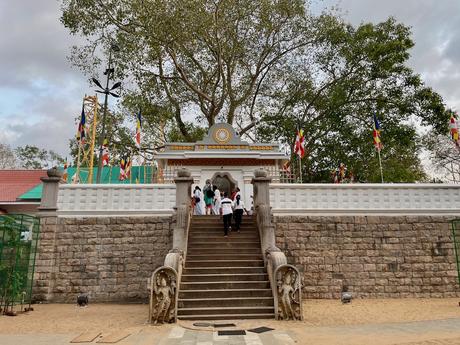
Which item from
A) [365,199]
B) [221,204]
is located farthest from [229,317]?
[365,199]

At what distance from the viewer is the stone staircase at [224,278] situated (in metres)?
8.24

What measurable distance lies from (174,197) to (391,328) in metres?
7.17

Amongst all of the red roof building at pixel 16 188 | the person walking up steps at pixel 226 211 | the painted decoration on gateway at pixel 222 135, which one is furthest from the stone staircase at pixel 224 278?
the red roof building at pixel 16 188

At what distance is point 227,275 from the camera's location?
9.26 meters

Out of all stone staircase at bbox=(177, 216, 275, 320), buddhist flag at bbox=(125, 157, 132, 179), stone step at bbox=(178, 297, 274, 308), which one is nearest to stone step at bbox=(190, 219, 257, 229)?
stone staircase at bbox=(177, 216, 275, 320)

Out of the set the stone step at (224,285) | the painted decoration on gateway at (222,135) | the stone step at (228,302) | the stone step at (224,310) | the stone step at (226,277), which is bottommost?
the stone step at (224,310)

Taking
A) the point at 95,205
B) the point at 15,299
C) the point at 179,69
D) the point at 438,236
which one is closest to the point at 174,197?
the point at 95,205

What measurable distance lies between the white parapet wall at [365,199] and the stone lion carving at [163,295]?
15.3ft

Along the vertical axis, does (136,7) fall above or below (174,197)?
above

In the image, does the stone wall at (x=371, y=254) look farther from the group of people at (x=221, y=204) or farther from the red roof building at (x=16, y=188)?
the red roof building at (x=16, y=188)

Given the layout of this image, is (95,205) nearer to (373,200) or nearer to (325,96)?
(373,200)

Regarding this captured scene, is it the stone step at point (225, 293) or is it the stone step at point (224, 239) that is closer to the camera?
the stone step at point (225, 293)

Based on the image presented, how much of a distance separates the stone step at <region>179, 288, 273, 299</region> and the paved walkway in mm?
1316

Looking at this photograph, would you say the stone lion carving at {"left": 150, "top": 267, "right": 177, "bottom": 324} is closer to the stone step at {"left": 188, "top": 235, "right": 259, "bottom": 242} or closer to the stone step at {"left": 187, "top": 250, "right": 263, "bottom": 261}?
the stone step at {"left": 187, "top": 250, "right": 263, "bottom": 261}
